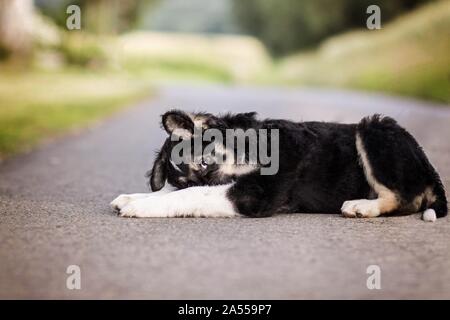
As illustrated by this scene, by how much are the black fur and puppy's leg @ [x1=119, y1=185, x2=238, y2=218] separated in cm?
12

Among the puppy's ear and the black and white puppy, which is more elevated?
the puppy's ear

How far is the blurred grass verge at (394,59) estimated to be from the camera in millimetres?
28031

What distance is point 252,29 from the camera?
52188 mm

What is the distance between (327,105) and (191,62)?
21.4m

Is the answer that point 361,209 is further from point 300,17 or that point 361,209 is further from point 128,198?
point 300,17

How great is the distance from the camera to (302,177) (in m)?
6.71

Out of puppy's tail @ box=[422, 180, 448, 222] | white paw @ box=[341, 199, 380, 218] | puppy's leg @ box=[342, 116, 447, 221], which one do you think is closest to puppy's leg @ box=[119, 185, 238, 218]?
white paw @ box=[341, 199, 380, 218]

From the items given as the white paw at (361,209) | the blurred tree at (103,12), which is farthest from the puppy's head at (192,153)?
the blurred tree at (103,12)

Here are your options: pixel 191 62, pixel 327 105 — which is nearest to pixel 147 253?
pixel 327 105

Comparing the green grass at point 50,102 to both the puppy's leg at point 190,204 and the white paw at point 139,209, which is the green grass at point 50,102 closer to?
the white paw at point 139,209

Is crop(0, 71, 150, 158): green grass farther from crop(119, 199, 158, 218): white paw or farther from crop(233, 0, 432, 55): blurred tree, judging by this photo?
crop(233, 0, 432, 55): blurred tree

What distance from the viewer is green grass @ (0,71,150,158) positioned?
14336 mm

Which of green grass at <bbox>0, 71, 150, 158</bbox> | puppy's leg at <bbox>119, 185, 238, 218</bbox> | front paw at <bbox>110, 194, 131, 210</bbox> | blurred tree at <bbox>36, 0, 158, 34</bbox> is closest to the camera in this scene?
puppy's leg at <bbox>119, 185, 238, 218</bbox>
